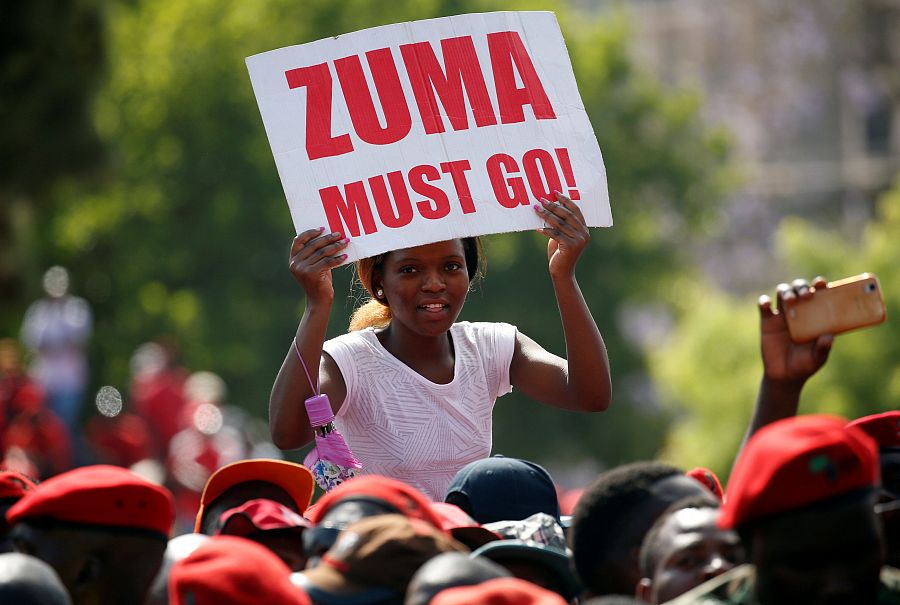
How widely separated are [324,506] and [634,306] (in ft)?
91.5

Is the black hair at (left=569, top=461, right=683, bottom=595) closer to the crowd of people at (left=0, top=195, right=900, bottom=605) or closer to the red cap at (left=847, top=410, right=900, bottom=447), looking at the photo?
the crowd of people at (left=0, top=195, right=900, bottom=605)

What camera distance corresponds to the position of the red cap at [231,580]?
10.6 ft

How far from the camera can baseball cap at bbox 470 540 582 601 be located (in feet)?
13.5

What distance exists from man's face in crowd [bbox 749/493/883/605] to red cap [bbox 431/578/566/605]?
47 centimetres

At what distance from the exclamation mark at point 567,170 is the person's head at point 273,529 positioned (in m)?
1.41

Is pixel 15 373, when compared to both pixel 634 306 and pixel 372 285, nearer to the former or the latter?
pixel 372 285

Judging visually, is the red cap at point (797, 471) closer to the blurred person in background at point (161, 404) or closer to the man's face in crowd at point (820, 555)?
the man's face in crowd at point (820, 555)

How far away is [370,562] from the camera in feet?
11.2

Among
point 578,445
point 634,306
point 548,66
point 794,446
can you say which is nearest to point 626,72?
point 634,306

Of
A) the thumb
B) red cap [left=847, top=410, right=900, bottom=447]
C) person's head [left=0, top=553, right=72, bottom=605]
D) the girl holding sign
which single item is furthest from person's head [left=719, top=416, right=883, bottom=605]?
the girl holding sign

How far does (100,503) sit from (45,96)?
39.6 feet

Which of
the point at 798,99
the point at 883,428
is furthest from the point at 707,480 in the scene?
the point at 798,99

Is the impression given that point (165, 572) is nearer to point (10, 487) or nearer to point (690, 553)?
point (10, 487)

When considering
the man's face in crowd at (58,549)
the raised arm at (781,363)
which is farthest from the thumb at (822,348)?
the man's face in crowd at (58,549)
